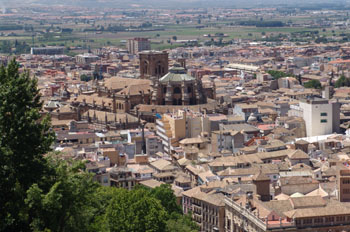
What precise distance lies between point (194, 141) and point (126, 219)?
37107 mm

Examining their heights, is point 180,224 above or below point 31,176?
below

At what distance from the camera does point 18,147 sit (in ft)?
100

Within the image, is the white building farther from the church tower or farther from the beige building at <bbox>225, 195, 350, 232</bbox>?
the beige building at <bbox>225, 195, 350, 232</bbox>

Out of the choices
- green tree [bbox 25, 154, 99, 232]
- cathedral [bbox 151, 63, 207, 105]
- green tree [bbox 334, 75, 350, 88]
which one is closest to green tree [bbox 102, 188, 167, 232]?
green tree [bbox 25, 154, 99, 232]

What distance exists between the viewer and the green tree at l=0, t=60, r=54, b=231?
97.8ft

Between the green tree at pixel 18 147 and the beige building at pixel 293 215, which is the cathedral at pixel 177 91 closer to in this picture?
the beige building at pixel 293 215

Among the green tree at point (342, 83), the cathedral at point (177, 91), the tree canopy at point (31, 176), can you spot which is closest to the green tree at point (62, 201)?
the tree canopy at point (31, 176)

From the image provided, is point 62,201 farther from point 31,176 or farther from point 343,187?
point 343,187

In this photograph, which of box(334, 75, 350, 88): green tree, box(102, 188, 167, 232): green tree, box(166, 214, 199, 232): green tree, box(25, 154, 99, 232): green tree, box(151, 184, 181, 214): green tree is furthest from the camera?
box(334, 75, 350, 88): green tree

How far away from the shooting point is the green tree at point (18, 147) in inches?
1173

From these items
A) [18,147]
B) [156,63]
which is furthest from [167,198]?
[156,63]

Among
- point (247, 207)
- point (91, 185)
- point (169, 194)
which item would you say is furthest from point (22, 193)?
point (169, 194)

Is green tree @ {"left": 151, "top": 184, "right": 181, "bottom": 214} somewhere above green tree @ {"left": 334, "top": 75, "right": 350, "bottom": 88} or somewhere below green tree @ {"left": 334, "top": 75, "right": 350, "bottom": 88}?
above

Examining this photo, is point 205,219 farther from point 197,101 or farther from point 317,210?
point 197,101
